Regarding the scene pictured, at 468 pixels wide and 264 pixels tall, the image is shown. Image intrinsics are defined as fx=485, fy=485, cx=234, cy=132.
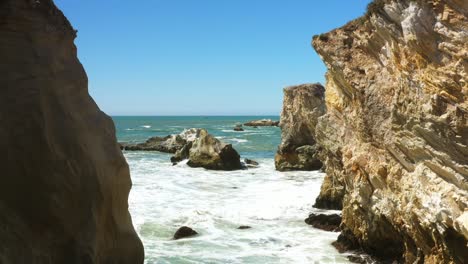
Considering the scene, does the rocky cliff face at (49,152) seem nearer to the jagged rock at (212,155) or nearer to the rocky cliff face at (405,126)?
the rocky cliff face at (405,126)

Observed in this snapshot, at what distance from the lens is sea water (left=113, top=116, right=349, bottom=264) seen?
48.9 ft

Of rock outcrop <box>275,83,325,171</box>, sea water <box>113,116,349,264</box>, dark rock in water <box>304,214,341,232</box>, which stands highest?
rock outcrop <box>275,83,325,171</box>

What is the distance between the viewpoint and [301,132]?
36.2m

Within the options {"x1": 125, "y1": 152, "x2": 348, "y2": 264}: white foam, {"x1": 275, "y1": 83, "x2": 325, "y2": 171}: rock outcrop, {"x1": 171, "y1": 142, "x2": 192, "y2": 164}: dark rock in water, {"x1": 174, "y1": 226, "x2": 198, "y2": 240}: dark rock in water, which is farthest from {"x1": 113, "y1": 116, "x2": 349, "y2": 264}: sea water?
{"x1": 171, "y1": 142, "x2": 192, "y2": 164}: dark rock in water

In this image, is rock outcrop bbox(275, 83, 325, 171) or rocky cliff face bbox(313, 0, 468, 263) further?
rock outcrop bbox(275, 83, 325, 171)

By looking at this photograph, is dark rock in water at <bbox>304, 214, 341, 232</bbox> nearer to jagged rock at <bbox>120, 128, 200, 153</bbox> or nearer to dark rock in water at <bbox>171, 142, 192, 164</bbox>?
dark rock in water at <bbox>171, 142, 192, 164</bbox>

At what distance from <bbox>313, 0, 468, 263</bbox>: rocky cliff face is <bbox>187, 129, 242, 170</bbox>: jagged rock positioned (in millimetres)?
21746

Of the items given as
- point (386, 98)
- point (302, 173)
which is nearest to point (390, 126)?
point (386, 98)

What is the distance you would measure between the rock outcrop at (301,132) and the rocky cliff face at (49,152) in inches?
1101

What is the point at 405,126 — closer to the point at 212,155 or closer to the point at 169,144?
the point at 212,155

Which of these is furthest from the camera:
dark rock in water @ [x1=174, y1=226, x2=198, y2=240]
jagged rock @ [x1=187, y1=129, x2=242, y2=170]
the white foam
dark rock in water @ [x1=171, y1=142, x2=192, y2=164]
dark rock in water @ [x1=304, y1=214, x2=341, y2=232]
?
dark rock in water @ [x1=171, y1=142, x2=192, y2=164]

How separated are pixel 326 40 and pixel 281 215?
778 cm

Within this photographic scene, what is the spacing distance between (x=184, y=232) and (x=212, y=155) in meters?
20.9

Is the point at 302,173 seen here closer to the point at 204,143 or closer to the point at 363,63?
the point at 204,143
